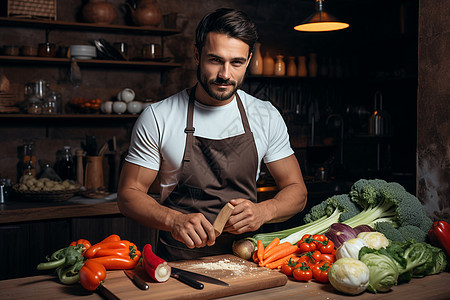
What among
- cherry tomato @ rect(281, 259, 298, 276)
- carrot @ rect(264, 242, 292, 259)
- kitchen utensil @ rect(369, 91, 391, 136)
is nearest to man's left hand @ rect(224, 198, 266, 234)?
carrot @ rect(264, 242, 292, 259)

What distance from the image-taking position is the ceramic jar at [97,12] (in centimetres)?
431

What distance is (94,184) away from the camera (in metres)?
4.29

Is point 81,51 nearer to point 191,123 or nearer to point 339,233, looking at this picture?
point 191,123

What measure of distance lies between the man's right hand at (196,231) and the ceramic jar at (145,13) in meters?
3.03

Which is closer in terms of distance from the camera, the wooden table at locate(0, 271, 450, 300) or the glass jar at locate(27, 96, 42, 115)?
the wooden table at locate(0, 271, 450, 300)

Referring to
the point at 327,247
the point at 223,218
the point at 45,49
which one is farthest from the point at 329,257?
the point at 45,49

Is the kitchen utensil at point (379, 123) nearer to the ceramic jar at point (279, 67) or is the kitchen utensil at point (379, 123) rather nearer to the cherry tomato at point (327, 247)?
the ceramic jar at point (279, 67)

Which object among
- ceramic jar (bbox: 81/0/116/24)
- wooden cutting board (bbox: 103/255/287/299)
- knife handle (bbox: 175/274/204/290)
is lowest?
wooden cutting board (bbox: 103/255/287/299)

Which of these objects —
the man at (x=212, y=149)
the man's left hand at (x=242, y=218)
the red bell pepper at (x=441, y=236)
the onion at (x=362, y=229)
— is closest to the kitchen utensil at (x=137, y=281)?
the man at (x=212, y=149)

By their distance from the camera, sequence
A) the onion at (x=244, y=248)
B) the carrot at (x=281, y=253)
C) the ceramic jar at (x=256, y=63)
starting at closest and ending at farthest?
the carrot at (x=281, y=253)
the onion at (x=244, y=248)
the ceramic jar at (x=256, y=63)

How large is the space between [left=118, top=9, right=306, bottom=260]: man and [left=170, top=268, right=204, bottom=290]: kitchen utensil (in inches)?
11.6

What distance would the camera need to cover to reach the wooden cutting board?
A: 1.58m

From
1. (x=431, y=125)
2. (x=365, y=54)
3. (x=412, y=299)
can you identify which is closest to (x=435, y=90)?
(x=431, y=125)

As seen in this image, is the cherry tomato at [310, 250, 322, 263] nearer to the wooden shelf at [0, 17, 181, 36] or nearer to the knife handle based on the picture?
the knife handle
